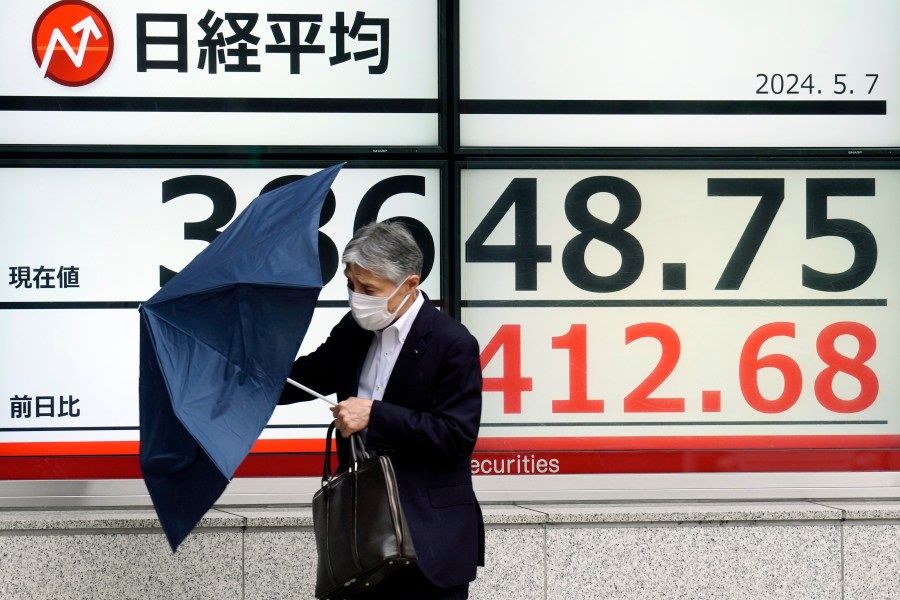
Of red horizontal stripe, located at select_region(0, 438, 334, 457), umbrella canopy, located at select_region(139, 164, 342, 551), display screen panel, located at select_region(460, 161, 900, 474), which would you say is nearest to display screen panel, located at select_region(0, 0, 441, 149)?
display screen panel, located at select_region(460, 161, 900, 474)

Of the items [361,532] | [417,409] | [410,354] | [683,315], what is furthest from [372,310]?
[683,315]

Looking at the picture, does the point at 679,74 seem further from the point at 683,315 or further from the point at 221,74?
the point at 221,74

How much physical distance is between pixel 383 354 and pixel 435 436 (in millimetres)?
379

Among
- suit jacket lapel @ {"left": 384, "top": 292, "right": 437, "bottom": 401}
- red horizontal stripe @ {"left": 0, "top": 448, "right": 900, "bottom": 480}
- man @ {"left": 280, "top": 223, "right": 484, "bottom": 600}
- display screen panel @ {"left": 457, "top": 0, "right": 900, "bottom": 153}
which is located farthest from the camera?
display screen panel @ {"left": 457, "top": 0, "right": 900, "bottom": 153}

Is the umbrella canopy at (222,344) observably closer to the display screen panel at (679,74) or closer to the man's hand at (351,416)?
the man's hand at (351,416)

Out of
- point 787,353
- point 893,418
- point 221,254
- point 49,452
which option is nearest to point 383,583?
point 221,254

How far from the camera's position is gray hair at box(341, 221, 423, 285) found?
360cm

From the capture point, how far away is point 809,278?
6.00 m

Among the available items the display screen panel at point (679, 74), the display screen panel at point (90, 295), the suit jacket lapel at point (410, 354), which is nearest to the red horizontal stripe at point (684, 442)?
the display screen panel at point (90, 295)

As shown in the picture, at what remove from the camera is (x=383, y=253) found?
360 centimetres

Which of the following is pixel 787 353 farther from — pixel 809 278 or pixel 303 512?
pixel 303 512

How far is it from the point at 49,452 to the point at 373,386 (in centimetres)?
268

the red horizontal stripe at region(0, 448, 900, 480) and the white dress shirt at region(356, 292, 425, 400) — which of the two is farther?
the red horizontal stripe at region(0, 448, 900, 480)

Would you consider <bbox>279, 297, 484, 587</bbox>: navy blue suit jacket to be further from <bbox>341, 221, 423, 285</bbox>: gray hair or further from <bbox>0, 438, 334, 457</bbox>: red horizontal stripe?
<bbox>0, 438, 334, 457</bbox>: red horizontal stripe
